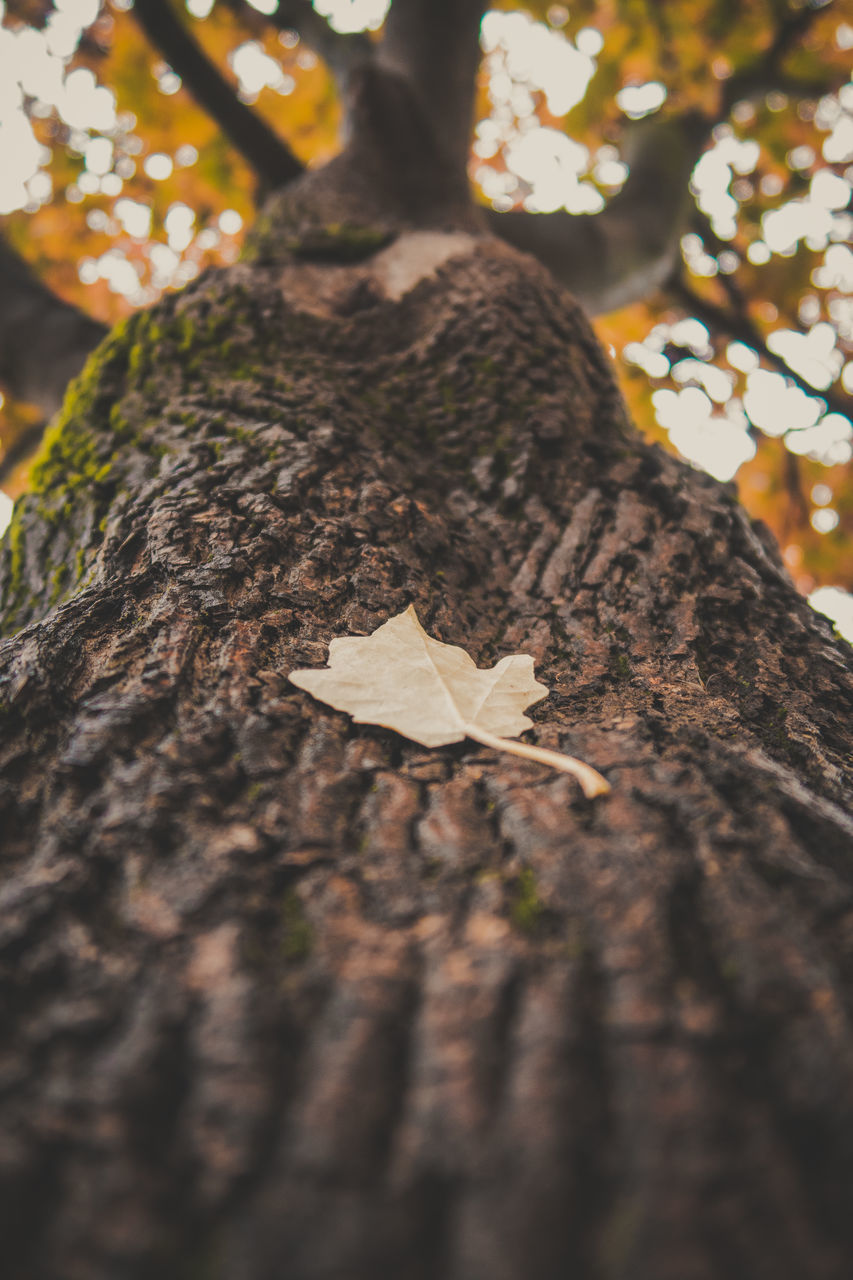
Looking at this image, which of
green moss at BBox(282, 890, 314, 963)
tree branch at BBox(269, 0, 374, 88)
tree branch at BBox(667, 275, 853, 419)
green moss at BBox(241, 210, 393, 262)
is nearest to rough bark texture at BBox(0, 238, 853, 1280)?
green moss at BBox(282, 890, 314, 963)

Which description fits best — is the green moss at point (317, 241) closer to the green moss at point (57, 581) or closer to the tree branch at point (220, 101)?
the tree branch at point (220, 101)

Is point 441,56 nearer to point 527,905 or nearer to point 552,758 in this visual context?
point 552,758

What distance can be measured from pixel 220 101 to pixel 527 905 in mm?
3280

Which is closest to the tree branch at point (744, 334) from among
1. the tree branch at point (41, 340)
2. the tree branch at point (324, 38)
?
the tree branch at point (324, 38)

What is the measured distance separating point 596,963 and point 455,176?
Result: 8.85ft

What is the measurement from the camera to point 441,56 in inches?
112

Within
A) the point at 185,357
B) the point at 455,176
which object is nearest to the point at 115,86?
the point at 455,176

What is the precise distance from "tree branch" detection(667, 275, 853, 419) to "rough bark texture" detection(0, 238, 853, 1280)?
372 centimetres

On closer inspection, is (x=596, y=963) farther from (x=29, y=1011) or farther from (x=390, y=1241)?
(x=29, y=1011)

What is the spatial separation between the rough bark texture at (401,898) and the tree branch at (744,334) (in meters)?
3.72

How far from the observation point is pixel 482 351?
1.44m

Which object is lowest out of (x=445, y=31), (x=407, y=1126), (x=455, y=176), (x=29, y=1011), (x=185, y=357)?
(x=29, y=1011)

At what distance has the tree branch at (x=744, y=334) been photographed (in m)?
4.16

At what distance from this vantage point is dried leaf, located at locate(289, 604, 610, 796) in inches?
30.1
